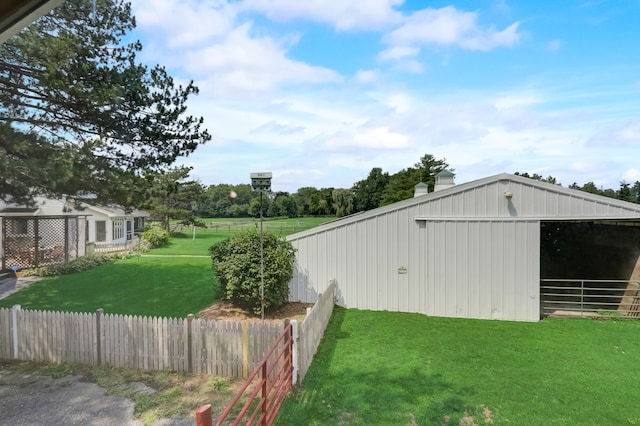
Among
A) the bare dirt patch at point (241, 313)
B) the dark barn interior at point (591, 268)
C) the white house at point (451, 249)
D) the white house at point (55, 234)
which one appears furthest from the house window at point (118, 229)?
the dark barn interior at point (591, 268)

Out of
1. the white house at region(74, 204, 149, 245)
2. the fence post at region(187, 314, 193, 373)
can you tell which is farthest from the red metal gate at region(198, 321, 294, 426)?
the white house at region(74, 204, 149, 245)

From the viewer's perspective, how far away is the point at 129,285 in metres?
10.7

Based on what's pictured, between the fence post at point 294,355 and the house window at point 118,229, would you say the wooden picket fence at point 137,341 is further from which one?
the house window at point 118,229

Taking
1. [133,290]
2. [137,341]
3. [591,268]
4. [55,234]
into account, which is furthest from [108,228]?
[591,268]

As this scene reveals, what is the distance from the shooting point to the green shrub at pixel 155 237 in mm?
18844

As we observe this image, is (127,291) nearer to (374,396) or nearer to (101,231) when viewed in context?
(101,231)

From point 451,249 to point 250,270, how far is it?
196 inches

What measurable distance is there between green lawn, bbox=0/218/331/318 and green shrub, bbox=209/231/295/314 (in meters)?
0.78

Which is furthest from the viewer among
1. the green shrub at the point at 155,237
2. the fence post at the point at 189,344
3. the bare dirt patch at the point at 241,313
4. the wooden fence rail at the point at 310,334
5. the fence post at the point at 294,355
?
the green shrub at the point at 155,237

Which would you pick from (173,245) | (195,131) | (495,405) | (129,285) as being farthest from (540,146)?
(173,245)

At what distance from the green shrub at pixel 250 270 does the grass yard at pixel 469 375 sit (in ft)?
5.14

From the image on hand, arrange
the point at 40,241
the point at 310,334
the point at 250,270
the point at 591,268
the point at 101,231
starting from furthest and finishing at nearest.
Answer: the point at 101,231
the point at 40,241
the point at 591,268
the point at 250,270
the point at 310,334

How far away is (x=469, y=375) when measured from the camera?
15.9 ft

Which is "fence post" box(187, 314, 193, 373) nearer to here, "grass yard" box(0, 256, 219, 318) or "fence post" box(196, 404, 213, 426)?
"grass yard" box(0, 256, 219, 318)
